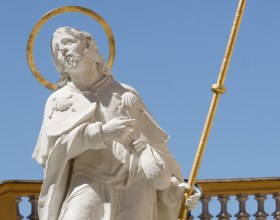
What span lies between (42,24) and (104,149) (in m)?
1.23

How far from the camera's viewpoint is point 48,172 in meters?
14.4

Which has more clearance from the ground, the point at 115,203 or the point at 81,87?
the point at 81,87

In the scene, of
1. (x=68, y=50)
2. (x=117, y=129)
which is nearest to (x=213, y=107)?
(x=117, y=129)

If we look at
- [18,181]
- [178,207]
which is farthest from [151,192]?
[18,181]

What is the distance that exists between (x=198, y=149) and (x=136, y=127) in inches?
21.2

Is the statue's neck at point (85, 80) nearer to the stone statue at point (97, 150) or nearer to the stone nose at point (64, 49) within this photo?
the stone statue at point (97, 150)

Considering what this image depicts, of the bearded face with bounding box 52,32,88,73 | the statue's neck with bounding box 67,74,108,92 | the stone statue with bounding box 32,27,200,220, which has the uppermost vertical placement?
the bearded face with bounding box 52,32,88,73

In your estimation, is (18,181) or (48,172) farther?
(18,181)

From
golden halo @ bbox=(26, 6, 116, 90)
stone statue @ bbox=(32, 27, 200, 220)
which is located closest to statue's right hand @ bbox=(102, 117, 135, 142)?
stone statue @ bbox=(32, 27, 200, 220)

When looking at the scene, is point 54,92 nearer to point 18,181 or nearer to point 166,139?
point 166,139

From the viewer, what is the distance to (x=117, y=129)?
46.5 feet

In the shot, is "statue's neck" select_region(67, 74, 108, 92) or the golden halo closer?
"statue's neck" select_region(67, 74, 108, 92)

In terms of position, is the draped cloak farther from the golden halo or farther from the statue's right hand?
the golden halo

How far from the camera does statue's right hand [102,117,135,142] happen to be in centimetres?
1418
